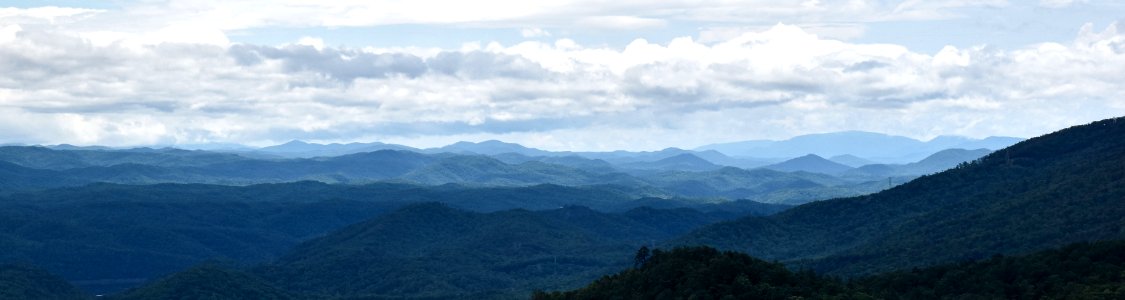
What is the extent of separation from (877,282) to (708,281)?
25812mm

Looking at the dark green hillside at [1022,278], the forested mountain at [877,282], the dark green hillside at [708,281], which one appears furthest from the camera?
the dark green hillside at [1022,278]

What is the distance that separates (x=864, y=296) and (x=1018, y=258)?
84.7 feet

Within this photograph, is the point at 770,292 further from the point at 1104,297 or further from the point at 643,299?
the point at 1104,297

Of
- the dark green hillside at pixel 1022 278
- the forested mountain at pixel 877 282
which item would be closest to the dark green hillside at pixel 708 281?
the forested mountain at pixel 877 282

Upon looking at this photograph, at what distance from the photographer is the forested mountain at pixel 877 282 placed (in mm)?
116938

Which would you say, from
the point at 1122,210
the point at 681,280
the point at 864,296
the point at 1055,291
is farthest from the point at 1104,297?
the point at 1122,210

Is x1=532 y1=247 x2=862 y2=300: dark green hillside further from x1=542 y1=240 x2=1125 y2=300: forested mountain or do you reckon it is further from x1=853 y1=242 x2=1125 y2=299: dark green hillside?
x1=853 y1=242 x2=1125 y2=299: dark green hillside

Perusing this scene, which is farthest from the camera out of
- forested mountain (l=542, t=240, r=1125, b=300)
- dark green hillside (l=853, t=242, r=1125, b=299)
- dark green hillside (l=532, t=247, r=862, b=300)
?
dark green hillside (l=853, t=242, r=1125, b=299)

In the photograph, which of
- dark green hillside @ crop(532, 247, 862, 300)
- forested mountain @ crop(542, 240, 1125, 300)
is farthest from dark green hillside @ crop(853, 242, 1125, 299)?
dark green hillside @ crop(532, 247, 862, 300)

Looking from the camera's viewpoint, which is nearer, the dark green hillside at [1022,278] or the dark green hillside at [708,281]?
the dark green hillside at [708,281]

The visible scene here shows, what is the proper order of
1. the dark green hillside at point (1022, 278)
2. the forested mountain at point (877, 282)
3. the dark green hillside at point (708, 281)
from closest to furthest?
the dark green hillside at point (708, 281)
the forested mountain at point (877, 282)
the dark green hillside at point (1022, 278)

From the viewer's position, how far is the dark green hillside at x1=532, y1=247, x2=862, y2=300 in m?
117

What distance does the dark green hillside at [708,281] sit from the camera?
117 meters

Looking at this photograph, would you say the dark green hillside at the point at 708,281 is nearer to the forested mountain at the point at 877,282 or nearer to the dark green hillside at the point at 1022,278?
the forested mountain at the point at 877,282
